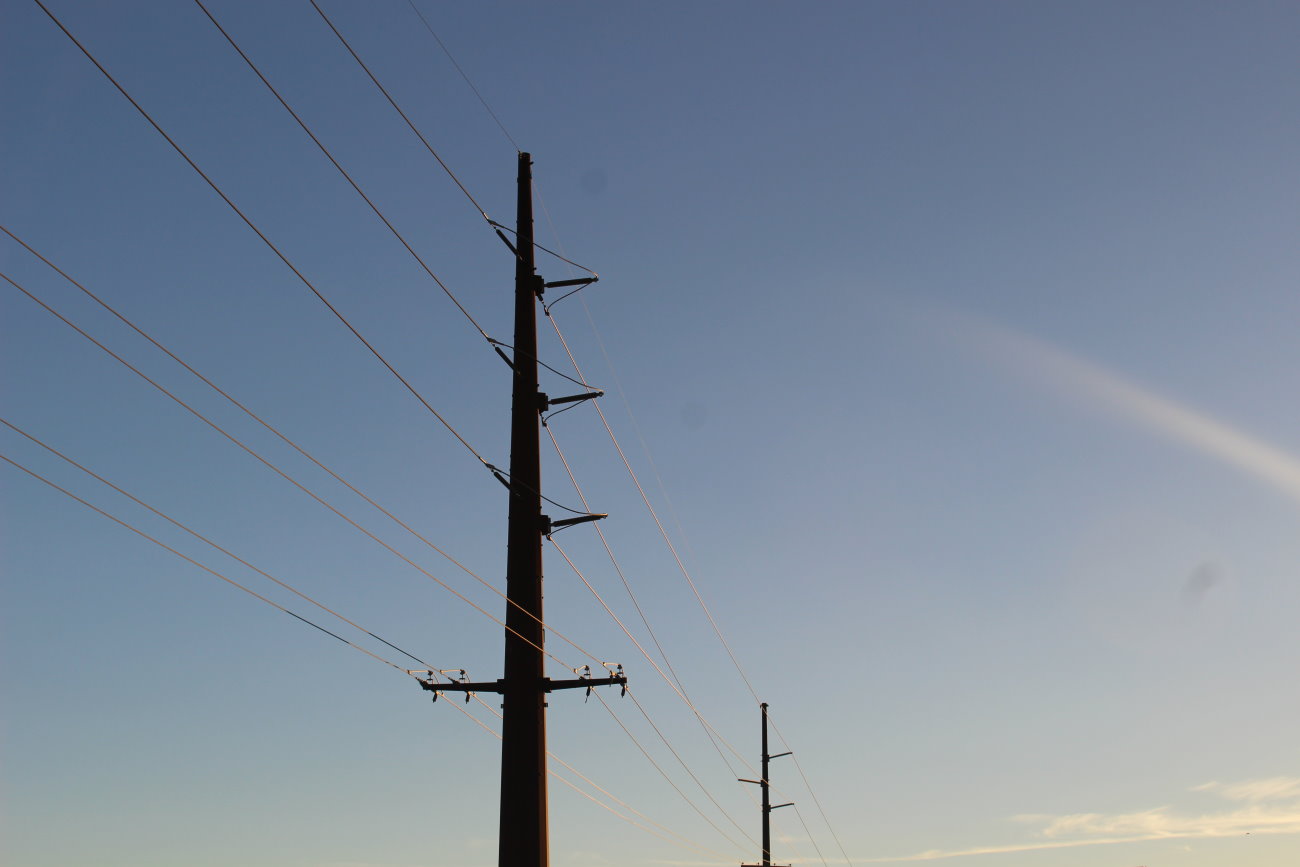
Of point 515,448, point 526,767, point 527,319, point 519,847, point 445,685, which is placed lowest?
point 519,847

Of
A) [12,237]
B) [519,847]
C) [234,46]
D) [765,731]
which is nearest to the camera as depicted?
[12,237]

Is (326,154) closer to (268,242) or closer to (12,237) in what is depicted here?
(268,242)

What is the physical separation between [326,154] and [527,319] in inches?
479

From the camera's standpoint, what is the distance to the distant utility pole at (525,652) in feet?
73.6

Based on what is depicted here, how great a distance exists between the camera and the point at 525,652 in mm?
23391

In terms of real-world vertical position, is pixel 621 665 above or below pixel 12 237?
below

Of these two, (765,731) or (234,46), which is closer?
(234,46)

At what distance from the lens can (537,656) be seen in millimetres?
23453

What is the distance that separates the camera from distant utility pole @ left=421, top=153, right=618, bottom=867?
22.4 meters

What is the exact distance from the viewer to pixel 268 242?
14.2m

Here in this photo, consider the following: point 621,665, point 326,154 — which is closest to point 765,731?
point 621,665

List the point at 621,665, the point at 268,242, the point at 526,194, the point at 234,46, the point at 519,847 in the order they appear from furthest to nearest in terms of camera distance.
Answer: the point at 526,194 → the point at 621,665 → the point at 519,847 → the point at 268,242 → the point at 234,46

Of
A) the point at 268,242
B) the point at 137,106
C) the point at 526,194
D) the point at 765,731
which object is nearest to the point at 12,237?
the point at 137,106

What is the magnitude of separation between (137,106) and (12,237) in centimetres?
183
